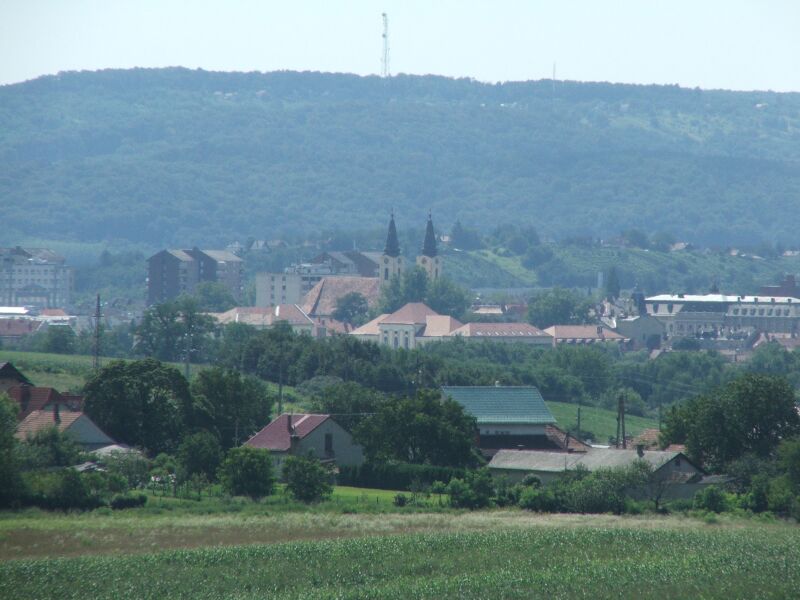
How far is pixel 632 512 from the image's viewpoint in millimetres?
55312

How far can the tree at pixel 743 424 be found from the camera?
209 feet

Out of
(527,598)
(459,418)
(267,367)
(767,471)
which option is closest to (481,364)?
(267,367)

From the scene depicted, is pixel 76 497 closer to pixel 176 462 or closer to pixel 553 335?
pixel 176 462

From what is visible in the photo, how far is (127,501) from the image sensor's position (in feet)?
173

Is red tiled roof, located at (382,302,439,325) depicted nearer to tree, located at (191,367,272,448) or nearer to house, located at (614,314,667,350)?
house, located at (614,314,667,350)

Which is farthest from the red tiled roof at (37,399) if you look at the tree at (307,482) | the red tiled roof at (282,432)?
the tree at (307,482)

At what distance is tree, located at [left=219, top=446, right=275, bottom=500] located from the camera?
56.1 metres

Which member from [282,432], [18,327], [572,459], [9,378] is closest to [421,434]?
[282,432]

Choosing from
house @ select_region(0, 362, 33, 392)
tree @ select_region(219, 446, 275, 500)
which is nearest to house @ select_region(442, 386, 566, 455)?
tree @ select_region(219, 446, 275, 500)

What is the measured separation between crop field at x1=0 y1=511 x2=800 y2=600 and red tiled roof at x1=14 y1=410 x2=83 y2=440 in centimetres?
1303

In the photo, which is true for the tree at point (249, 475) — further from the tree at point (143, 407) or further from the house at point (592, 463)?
the house at point (592, 463)

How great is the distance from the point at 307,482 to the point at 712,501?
12332 mm

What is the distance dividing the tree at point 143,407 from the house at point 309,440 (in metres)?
2.77

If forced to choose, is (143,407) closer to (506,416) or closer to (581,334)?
(506,416)
